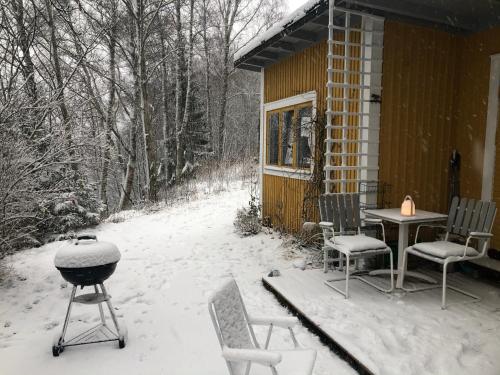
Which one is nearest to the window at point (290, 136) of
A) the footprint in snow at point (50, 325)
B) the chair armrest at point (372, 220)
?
the chair armrest at point (372, 220)

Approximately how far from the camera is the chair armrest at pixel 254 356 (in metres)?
1.83

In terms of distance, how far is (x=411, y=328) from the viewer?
10.6 feet

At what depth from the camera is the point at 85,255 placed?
3.05m

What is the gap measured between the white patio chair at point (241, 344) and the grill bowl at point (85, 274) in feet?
4.38

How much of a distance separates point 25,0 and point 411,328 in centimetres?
1108

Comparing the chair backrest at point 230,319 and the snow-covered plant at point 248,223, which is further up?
the chair backrest at point 230,319

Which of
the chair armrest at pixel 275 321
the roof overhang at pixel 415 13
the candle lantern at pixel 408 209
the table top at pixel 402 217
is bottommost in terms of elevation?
the chair armrest at pixel 275 321

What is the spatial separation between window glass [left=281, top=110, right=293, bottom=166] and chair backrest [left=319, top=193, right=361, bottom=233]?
7.84 ft

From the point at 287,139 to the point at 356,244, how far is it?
343cm

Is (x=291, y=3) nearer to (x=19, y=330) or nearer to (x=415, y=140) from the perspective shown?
(x=415, y=140)

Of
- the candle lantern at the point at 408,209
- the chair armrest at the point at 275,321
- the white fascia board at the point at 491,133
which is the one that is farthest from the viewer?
the white fascia board at the point at 491,133

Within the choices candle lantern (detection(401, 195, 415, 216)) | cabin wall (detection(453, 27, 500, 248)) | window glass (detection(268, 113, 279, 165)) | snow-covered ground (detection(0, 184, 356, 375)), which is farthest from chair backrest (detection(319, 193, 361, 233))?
window glass (detection(268, 113, 279, 165))

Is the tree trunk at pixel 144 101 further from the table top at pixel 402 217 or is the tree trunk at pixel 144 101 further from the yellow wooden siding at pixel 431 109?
the table top at pixel 402 217

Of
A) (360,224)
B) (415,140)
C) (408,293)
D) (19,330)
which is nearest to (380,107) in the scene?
(415,140)
